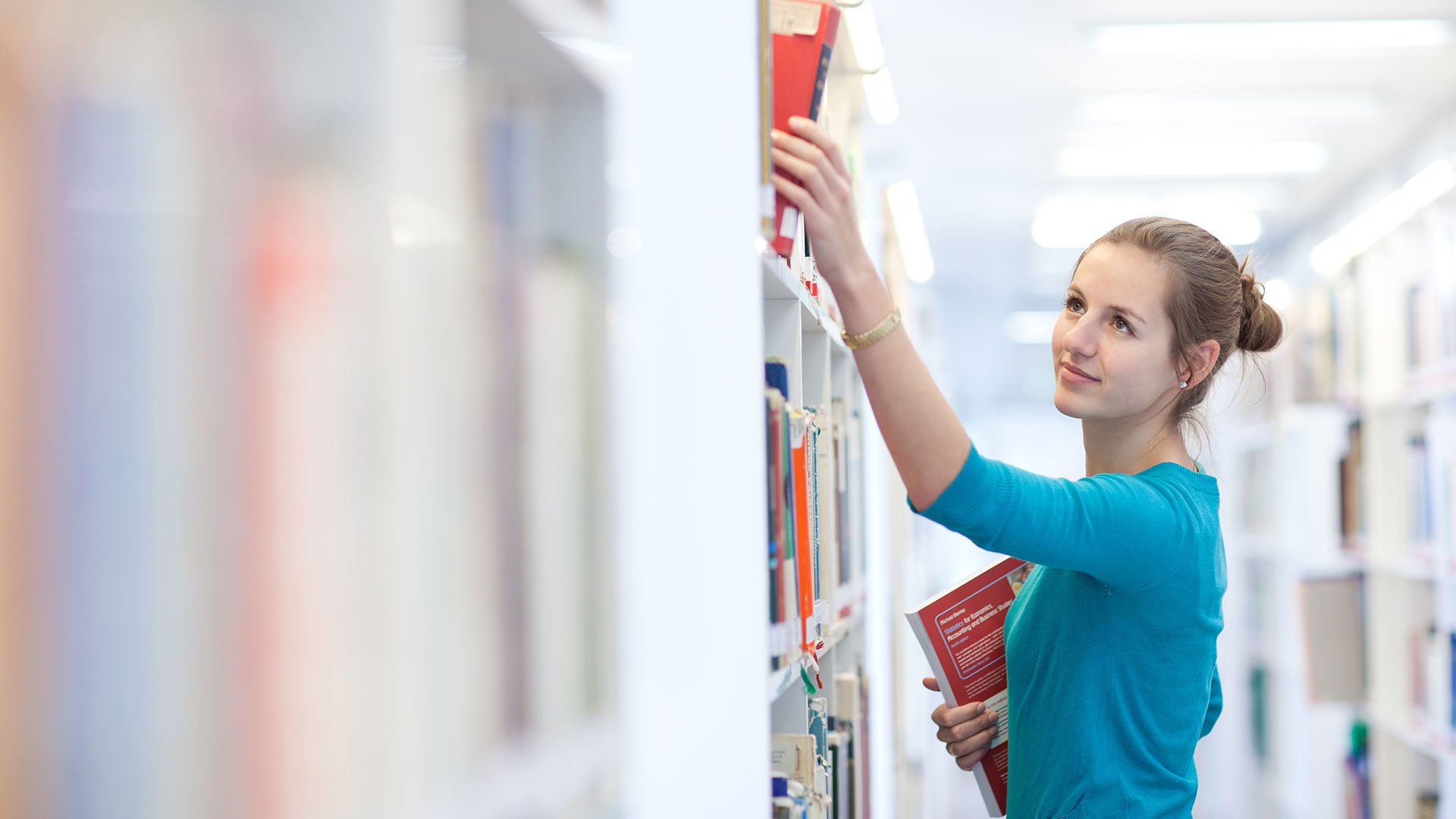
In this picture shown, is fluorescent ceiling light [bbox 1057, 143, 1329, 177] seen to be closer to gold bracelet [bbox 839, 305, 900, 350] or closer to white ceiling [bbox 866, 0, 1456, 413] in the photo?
white ceiling [bbox 866, 0, 1456, 413]

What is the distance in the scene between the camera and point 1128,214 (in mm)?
5469

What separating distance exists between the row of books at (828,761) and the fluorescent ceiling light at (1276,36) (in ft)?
7.82

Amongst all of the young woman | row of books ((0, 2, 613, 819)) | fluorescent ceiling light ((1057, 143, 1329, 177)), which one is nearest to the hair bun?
the young woman

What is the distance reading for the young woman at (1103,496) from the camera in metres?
0.99

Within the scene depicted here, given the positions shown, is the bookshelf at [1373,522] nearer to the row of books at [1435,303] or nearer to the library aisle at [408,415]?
the row of books at [1435,303]

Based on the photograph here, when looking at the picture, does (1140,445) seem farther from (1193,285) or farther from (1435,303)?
(1435,303)

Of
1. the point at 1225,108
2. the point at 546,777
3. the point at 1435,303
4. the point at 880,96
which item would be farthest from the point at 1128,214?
the point at 546,777

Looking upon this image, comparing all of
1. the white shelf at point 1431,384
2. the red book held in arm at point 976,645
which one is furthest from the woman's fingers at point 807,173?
the white shelf at point 1431,384

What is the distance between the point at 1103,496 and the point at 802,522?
0.30 m

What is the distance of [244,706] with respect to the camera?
1.32ft

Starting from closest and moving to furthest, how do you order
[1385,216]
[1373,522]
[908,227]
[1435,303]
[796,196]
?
[796,196]
[908,227]
[1435,303]
[1385,216]
[1373,522]

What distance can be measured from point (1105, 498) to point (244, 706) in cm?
87

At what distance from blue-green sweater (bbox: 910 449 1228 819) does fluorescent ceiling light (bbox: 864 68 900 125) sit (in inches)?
33.5


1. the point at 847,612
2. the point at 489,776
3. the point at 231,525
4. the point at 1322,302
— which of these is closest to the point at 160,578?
the point at 231,525
